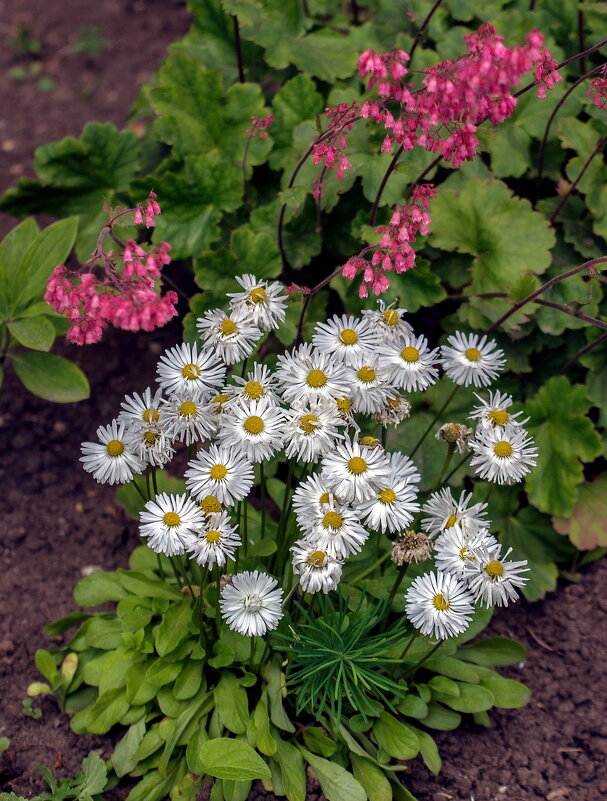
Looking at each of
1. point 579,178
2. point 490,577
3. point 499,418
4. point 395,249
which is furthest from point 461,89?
point 579,178

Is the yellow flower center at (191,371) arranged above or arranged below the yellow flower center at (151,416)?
above

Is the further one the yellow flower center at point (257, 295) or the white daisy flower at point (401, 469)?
the yellow flower center at point (257, 295)

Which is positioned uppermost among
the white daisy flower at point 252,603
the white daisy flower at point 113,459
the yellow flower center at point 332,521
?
the white daisy flower at point 113,459

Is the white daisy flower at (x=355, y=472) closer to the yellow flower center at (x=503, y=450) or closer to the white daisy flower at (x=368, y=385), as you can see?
the white daisy flower at (x=368, y=385)

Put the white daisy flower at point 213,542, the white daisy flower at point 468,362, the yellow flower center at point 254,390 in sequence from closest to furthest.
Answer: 1. the white daisy flower at point 213,542
2. the yellow flower center at point 254,390
3. the white daisy flower at point 468,362

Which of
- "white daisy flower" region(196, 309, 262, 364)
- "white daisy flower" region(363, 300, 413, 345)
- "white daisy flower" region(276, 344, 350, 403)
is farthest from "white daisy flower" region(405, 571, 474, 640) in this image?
"white daisy flower" region(196, 309, 262, 364)

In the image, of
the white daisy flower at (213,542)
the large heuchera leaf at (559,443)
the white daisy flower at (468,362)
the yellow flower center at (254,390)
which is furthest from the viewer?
the large heuchera leaf at (559,443)

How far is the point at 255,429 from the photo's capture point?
187cm

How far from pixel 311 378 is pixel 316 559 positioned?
41 cm

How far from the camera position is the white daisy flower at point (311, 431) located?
1.84 meters

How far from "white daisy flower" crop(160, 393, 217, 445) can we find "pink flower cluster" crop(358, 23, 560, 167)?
761mm

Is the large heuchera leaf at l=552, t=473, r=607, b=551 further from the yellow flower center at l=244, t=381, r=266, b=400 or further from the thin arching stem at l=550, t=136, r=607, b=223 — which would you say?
the yellow flower center at l=244, t=381, r=266, b=400

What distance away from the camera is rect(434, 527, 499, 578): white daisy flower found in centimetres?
188

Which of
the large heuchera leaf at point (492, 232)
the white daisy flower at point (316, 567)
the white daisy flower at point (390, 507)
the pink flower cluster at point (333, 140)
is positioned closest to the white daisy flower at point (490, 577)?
the white daisy flower at point (390, 507)
